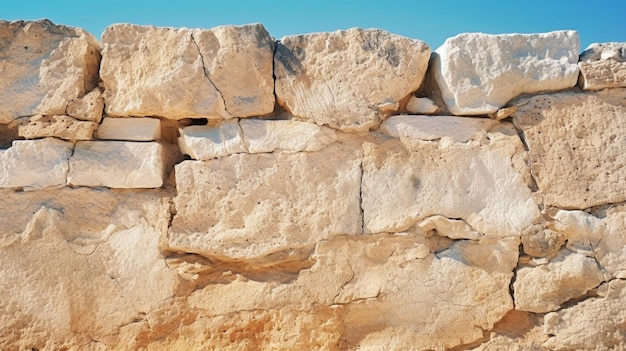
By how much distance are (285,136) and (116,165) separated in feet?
2.32

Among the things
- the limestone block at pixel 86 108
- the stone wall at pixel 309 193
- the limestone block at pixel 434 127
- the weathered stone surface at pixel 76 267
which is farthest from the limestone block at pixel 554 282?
the limestone block at pixel 86 108

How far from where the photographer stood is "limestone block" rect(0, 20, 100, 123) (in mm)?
2186

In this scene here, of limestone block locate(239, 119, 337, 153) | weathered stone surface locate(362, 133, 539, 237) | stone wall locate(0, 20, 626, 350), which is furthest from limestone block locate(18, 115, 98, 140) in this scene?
weathered stone surface locate(362, 133, 539, 237)

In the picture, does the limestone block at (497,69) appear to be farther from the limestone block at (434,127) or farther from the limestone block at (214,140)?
the limestone block at (214,140)

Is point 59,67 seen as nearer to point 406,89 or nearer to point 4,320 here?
point 4,320

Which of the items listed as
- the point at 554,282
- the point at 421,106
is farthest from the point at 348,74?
the point at 554,282

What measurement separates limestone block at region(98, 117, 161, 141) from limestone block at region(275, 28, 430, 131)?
0.55 meters

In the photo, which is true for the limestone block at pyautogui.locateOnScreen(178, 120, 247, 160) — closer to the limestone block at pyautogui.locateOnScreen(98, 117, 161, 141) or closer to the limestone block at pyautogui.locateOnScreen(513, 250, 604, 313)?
the limestone block at pyautogui.locateOnScreen(98, 117, 161, 141)

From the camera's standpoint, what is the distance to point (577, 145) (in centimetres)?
219

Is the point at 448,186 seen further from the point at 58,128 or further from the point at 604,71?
the point at 58,128

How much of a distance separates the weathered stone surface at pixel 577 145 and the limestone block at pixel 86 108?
5.67ft

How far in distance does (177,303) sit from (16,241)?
69 cm

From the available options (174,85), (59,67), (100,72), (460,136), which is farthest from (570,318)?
(59,67)

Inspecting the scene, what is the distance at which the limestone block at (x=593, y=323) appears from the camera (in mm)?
2105
